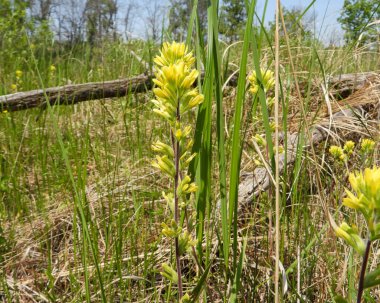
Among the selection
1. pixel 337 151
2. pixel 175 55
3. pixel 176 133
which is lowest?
pixel 337 151

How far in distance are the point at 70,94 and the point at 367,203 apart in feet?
9.02

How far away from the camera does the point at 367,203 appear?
24.9 inches

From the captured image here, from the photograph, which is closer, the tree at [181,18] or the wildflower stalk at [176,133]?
the wildflower stalk at [176,133]

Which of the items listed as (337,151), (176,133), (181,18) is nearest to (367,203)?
(176,133)

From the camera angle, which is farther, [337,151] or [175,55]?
[337,151]

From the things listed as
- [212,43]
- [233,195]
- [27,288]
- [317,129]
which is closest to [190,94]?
[212,43]

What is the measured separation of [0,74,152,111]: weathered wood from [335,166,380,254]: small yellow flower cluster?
2.29 metres

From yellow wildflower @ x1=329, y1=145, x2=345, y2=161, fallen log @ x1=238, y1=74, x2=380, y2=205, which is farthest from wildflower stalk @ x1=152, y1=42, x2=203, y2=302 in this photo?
yellow wildflower @ x1=329, y1=145, x2=345, y2=161

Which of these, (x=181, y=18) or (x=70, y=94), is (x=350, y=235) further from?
(x=70, y=94)

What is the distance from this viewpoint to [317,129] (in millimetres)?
2365

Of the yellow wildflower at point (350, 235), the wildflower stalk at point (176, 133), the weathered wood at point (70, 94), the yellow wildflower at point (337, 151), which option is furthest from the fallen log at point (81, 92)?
the yellow wildflower at point (350, 235)

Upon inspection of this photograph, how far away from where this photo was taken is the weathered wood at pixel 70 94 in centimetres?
292

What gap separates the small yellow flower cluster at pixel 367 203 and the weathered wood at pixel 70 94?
229 centimetres

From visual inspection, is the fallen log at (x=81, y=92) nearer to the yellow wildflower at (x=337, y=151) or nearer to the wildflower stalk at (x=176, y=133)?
the yellow wildflower at (x=337, y=151)
